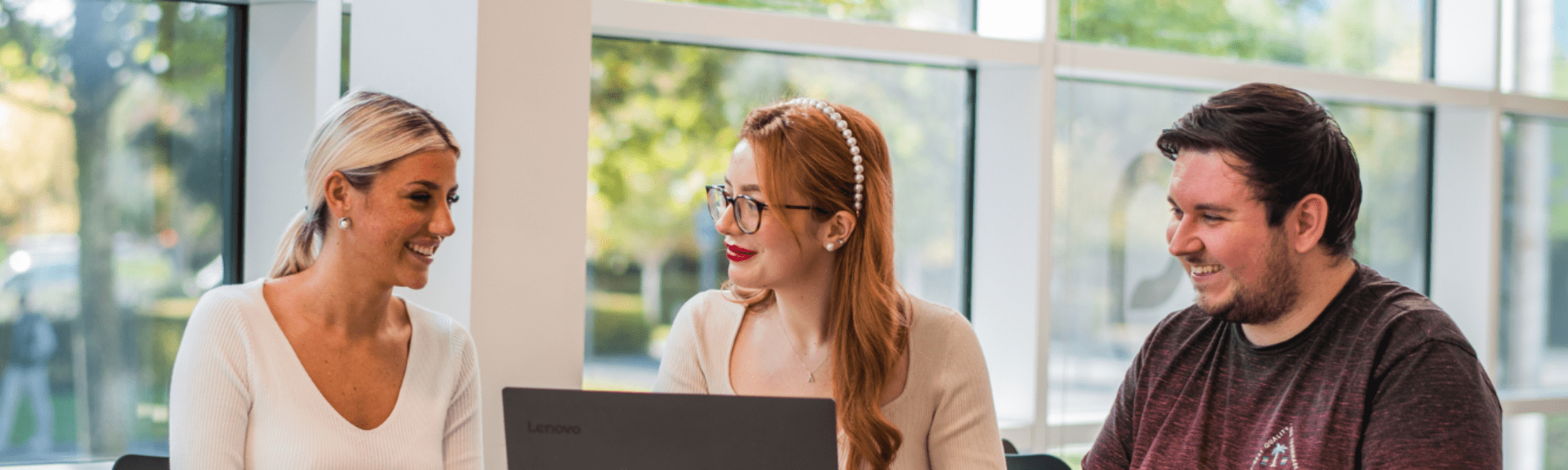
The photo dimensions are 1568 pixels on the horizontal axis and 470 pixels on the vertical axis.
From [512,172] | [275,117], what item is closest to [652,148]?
[275,117]

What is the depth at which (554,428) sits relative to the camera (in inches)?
54.4

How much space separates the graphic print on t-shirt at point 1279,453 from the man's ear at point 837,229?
0.75m

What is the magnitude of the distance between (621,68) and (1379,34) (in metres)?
2.94

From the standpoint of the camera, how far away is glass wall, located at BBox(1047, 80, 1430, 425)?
11.7 ft

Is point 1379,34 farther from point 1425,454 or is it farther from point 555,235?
point 555,235

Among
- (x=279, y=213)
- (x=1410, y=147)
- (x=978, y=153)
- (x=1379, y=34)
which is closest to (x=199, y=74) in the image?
(x=279, y=213)

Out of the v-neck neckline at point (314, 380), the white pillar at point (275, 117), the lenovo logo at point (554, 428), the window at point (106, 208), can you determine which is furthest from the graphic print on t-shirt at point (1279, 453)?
the window at point (106, 208)

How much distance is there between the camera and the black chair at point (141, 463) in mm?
2123

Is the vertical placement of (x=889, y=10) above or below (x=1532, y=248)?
above

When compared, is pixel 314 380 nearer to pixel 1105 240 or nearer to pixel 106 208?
pixel 106 208

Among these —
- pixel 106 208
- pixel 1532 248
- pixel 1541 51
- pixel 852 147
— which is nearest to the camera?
pixel 852 147

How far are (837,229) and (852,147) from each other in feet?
0.48

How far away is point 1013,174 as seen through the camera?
3.51 m

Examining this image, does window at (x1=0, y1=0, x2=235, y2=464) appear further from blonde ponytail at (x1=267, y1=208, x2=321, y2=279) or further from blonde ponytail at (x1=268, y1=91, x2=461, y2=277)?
blonde ponytail at (x1=268, y1=91, x2=461, y2=277)
